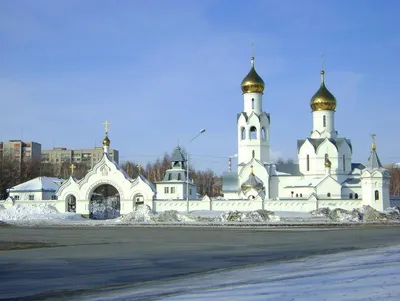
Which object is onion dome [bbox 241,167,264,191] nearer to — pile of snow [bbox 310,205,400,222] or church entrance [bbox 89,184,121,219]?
pile of snow [bbox 310,205,400,222]

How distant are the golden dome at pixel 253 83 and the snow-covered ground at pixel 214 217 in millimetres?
17982

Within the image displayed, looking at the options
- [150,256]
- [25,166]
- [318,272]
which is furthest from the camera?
[25,166]

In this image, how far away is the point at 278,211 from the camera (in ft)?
162

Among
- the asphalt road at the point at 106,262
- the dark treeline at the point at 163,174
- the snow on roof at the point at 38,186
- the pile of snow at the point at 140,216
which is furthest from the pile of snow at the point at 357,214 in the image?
the dark treeline at the point at 163,174

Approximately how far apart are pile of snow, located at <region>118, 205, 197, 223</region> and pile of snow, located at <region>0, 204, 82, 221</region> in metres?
6.03

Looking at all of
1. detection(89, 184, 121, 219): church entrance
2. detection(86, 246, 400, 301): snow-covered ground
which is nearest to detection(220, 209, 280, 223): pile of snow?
detection(89, 184, 121, 219): church entrance

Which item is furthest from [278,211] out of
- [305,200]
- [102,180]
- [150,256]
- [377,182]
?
[150,256]

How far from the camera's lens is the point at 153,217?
46.3 metres

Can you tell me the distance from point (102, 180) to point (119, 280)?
139ft

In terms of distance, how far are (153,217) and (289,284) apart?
37352 millimetres

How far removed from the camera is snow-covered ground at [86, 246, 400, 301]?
8234 millimetres

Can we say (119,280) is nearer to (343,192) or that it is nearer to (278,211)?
(278,211)

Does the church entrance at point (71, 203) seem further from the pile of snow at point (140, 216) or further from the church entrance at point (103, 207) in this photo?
the pile of snow at point (140, 216)

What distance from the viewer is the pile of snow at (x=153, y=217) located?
45.4 metres
